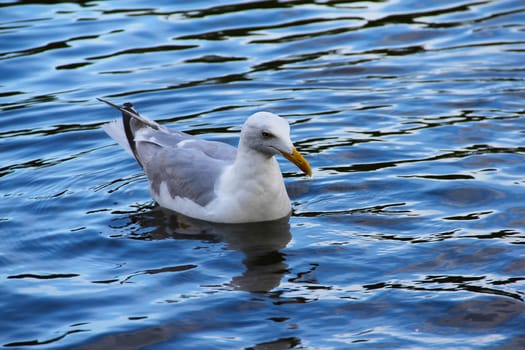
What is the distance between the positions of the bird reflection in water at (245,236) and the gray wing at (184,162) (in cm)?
23

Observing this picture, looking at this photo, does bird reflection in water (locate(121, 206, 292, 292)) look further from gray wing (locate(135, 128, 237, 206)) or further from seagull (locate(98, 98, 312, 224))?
gray wing (locate(135, 128, 237, 206))

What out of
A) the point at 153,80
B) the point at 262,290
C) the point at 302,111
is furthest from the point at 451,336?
the point at 153,80

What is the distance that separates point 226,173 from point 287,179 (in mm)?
1121

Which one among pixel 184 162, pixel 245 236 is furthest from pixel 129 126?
pixel 245 236

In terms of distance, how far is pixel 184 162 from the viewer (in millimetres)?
8945

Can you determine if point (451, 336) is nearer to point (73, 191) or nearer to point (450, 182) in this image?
point (450, 182)

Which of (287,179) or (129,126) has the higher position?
(129,126)

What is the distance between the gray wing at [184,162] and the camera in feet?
28.6

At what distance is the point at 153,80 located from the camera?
1274 cm

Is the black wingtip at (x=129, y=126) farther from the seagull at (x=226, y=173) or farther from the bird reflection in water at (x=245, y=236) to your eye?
the bird reflection in water at (x=245, y=236)

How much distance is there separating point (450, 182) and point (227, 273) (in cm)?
253

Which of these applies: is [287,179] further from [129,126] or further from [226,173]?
[129,126]

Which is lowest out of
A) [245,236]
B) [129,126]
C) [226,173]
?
[245,236]

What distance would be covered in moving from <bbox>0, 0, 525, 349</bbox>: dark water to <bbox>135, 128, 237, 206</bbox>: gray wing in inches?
11.8
